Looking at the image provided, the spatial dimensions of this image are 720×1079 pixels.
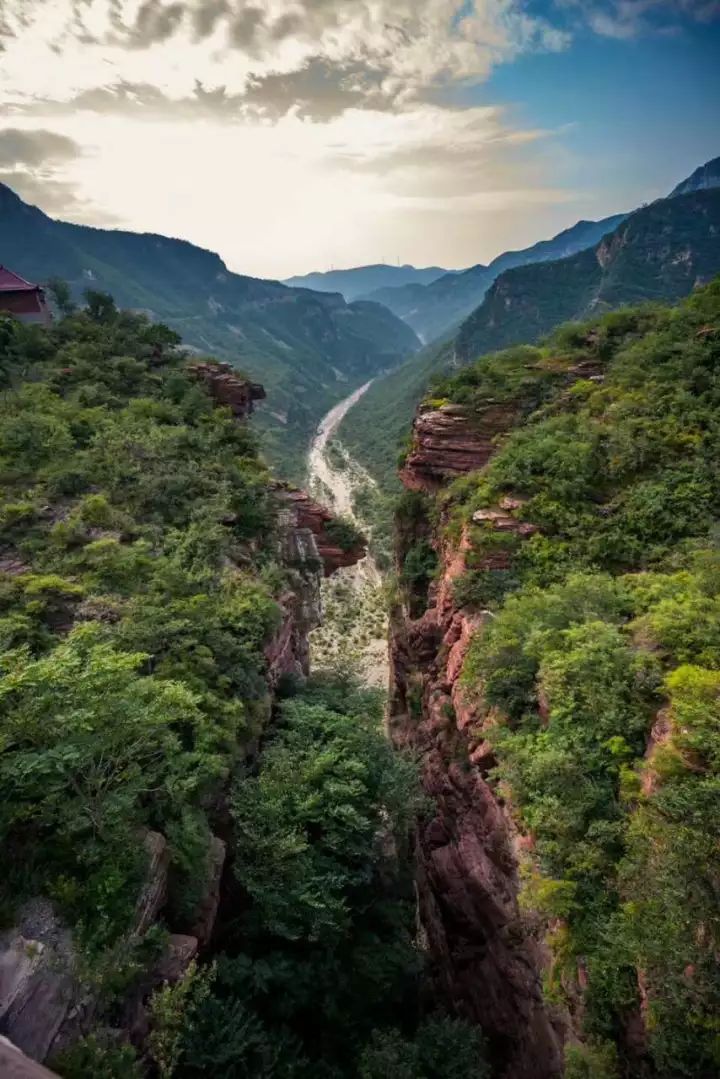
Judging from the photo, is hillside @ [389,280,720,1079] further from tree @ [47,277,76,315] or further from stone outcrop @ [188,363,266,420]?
tree @ [47,277,76,315]

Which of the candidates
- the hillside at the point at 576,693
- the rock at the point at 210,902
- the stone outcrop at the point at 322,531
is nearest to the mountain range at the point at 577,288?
the stone outcrop at the point at 322,531

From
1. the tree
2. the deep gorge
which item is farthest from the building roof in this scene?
the deep gorge

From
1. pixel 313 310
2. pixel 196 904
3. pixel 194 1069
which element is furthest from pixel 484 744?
pixel 313 310

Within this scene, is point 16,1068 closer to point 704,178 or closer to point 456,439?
point 456,439

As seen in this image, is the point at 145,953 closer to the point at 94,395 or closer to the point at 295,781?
the point at 295,781

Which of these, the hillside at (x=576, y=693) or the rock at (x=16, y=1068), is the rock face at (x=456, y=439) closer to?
the hillside at (x=576, y=693)

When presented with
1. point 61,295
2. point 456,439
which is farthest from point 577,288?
point 456,439
